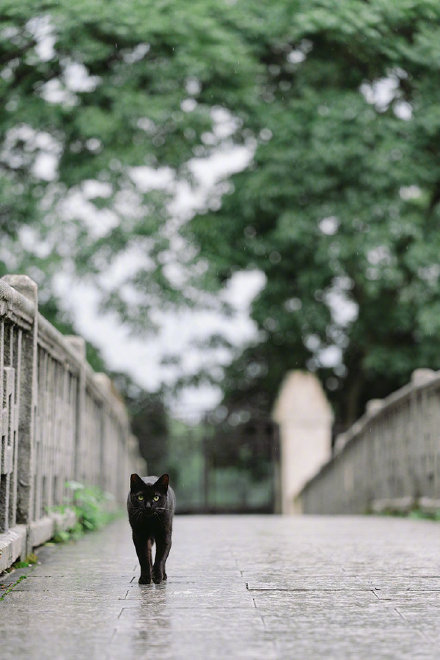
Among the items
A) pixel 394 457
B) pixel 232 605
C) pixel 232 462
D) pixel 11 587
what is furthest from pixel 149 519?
pixel 232 462

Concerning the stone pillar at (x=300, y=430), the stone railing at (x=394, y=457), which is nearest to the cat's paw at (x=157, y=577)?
the stone railing at (x=394, y=457)

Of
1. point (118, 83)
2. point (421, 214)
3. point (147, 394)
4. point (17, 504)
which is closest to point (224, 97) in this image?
point (118, 83)

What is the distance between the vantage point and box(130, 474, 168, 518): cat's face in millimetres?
4695

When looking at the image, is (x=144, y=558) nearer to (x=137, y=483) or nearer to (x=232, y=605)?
(x=137, y=483)

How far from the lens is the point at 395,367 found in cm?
2052

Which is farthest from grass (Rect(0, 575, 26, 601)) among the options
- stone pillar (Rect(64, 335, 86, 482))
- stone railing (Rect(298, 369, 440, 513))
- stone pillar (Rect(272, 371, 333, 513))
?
stone pillar (Rect(272, 371, 333, 513))

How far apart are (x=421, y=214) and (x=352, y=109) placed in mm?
2699

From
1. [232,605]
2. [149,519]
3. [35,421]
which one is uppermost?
[35,421]

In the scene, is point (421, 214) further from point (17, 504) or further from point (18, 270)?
point (17, 504)

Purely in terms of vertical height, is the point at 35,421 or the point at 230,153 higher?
the point at 230,153

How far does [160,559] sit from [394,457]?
850cm

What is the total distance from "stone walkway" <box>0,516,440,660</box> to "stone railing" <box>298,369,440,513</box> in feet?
13.2

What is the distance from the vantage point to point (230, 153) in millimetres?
19531

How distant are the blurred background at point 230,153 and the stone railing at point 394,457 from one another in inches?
124
